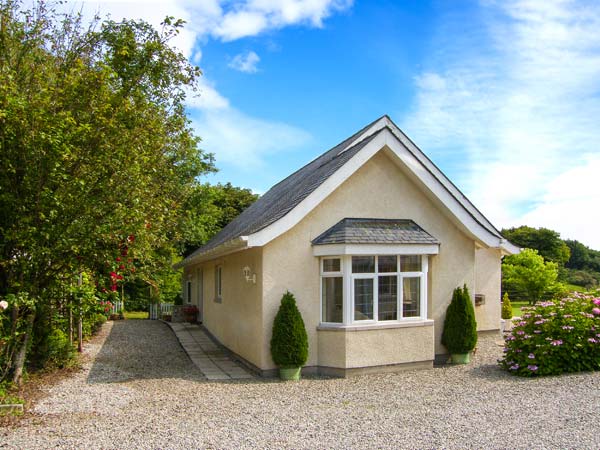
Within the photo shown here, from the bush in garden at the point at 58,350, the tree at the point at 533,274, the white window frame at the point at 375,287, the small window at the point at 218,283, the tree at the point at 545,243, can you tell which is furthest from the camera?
the tree at the point at 545,243

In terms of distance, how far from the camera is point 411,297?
11.4 m

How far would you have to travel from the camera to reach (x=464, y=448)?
6137 millimetres

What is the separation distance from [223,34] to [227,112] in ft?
15.1

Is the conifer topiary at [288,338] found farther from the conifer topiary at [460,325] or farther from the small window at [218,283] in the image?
the small window at [218,283]

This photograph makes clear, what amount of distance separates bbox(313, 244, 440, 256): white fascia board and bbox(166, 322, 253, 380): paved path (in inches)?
133

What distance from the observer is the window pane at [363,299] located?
10.8 m

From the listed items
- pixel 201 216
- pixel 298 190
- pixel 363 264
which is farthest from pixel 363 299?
pixel 201 216

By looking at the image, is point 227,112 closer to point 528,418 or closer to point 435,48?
point 435,48

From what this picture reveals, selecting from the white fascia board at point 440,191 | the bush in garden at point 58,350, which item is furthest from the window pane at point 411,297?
the bush in garden at point 58,350

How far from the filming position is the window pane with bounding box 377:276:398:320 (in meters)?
11.1

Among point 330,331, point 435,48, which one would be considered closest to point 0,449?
point 330,331

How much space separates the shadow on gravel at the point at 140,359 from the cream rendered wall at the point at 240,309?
1.31 m

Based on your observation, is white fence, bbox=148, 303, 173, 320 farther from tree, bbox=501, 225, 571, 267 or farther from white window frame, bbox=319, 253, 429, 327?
tree, bbox=501, 225, 571, 267

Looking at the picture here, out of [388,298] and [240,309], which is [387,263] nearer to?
[388,298]
